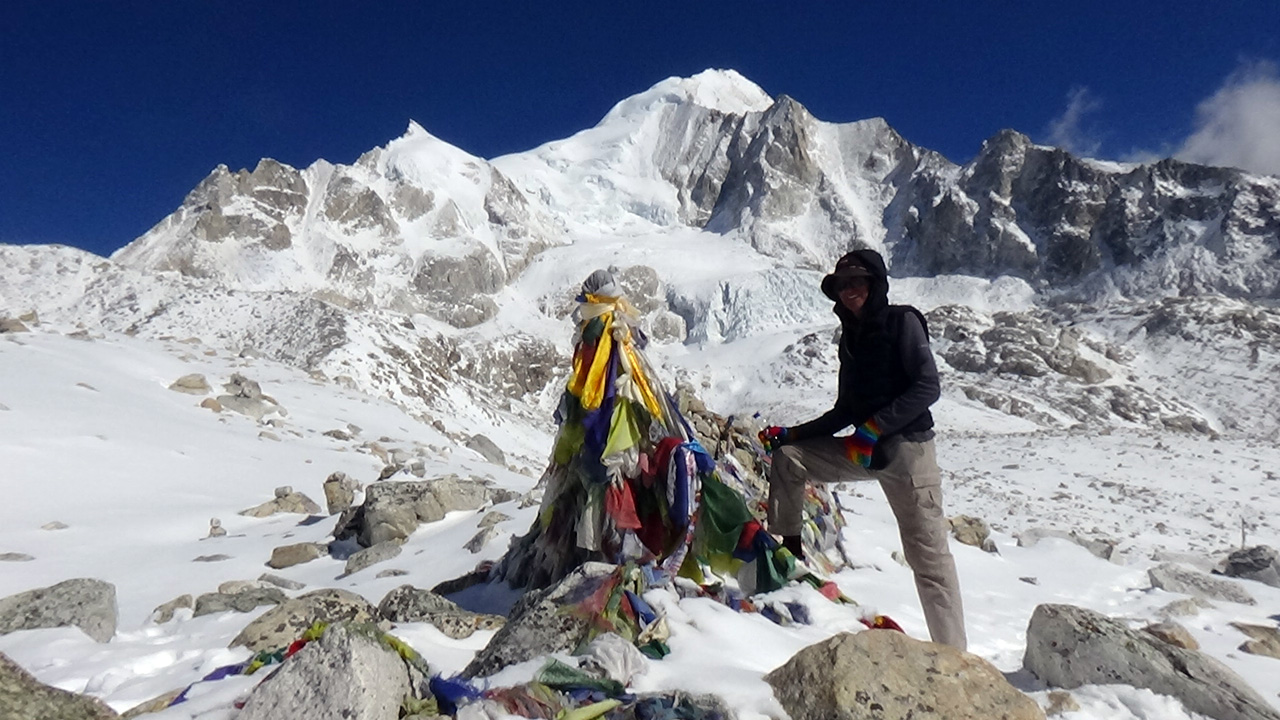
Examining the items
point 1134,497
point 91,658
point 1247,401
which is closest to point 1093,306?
point 1247,401

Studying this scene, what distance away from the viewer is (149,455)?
10234 millimetres

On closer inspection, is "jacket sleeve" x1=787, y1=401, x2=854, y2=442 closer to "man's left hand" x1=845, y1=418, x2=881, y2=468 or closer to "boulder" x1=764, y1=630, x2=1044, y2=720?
"man's left hand" x1=845, y1=418, x2=881, y2=468

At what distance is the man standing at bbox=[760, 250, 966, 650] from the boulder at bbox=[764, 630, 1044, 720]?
95 cm

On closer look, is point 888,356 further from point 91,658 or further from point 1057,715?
point 91,658

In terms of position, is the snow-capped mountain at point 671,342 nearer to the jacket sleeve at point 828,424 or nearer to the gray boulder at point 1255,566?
the gray boulder at point 1255,566

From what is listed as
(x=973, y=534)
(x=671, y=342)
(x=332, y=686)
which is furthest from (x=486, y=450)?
(x=671, y=342)

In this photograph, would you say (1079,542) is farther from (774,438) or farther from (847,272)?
(847,272)

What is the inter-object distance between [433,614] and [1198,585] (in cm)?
675

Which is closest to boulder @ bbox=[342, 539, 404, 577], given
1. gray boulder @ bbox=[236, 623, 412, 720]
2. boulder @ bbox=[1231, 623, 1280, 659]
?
gray boulder @ bbox=[236, 623, 412, 720]

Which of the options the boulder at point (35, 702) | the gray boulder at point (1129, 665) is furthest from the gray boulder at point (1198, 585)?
the boulder at point (35, 702)

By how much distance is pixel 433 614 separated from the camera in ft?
14.0

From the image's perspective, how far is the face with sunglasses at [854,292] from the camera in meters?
3.96

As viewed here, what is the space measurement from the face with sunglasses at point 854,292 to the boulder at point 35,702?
3.86 meters

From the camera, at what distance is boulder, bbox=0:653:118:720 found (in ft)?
7.99
